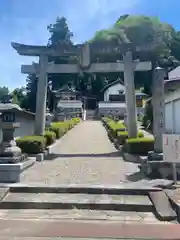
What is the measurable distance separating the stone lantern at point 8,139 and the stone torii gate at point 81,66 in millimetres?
5984

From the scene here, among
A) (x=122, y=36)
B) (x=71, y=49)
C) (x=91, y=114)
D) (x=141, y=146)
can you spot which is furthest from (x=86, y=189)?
(x=91, y=114)

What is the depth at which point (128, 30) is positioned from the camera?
209ft

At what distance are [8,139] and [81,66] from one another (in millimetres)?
7791

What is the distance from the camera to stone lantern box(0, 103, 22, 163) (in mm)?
8758

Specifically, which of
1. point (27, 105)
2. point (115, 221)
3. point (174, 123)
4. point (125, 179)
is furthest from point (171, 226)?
point (27, 105)

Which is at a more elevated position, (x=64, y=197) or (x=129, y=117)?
(x=129, y=117)

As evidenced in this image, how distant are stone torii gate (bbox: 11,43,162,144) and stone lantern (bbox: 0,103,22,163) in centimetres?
598

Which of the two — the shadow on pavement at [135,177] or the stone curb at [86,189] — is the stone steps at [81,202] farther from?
the shadow on pavement at [135,177]

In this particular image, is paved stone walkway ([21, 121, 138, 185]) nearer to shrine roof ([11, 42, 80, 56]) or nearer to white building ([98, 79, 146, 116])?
shrine roof ([11, 42, 80, 56])

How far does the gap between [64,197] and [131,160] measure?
677 centimetres

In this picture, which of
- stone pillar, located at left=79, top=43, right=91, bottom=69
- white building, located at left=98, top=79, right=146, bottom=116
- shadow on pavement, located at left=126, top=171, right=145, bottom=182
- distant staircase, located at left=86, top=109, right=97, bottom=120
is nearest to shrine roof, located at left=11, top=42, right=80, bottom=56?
stone pillar, located at left=79, top=43, right=91, bottom=69

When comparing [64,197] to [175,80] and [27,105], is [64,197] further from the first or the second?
[27,105]

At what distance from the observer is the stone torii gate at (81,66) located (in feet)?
51.5

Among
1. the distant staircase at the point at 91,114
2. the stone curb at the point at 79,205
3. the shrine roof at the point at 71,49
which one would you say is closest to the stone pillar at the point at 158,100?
the shrine roof at the point at 71,49
